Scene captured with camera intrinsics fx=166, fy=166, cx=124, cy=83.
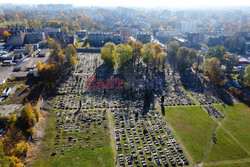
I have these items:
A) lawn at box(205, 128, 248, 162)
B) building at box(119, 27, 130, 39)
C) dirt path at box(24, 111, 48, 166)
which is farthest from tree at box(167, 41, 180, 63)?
dirt path at box(24, 111, 48, 166)

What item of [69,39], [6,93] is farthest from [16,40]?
[6,93]

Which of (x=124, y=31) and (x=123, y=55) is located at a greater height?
(x=124, y=31)

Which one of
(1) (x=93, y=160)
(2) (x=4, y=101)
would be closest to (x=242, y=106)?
(1) (x=93, y=160)

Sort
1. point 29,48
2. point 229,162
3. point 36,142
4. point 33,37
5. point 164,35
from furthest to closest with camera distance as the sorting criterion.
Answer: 1. point 164,35
2. point 33,37
3. point 29,48
4. point 36,142
5. point 229,162

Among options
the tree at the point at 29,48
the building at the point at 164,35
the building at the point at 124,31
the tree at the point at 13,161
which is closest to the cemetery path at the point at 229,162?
the tree at the point at 13,161

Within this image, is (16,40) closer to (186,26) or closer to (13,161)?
(13,161)

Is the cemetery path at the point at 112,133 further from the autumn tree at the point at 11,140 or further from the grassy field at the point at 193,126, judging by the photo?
the autumn tree at the point at 11,140
